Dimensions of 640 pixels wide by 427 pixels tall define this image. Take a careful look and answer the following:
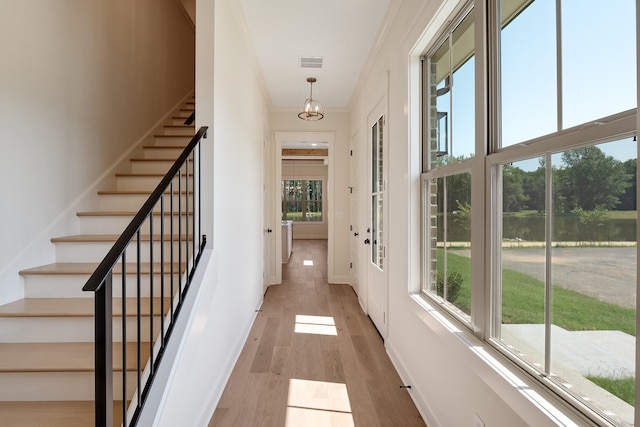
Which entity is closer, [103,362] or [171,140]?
[103,362]

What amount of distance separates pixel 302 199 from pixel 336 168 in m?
7.18

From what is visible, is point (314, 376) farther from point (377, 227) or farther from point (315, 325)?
point (377, 227)

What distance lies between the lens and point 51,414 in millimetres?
1454

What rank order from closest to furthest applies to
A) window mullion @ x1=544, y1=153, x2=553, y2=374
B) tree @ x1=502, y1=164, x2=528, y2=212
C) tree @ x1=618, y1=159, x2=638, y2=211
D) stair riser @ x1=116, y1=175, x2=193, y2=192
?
tree @ x1=618, y1=159, x2=638, y2=211 → window mullion @ x1=544, y1=153, x2=553, y2=374 → tree @ x1=502, y1=164, x2=528, y2=212 → stair riser @ x1=116, y1=175, x2=193, y2=192

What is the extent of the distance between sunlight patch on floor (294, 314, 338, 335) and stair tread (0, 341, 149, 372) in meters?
1.91

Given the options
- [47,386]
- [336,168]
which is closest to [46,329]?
[47,386]

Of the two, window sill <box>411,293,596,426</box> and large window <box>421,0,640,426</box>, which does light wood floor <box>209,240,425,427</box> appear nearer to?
window sill <box>411,293,596,426</box>

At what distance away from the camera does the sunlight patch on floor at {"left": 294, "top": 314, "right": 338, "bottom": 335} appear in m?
3.37

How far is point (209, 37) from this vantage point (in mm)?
2025

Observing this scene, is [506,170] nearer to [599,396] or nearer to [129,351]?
[599,396]

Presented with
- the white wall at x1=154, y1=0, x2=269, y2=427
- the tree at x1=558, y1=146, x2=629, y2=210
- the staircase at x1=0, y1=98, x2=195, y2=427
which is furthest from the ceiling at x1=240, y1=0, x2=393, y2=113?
the tree at x1=558, y1=146, x2=629, y2=210

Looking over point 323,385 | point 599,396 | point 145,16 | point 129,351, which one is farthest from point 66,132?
point 599,396

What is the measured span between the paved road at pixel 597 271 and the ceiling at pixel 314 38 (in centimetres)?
247

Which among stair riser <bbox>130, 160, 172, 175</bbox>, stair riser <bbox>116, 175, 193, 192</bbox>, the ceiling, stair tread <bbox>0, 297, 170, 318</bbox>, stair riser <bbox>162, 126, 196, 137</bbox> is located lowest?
stair tread <bbox>0, 297, 170, 318</bbox>
